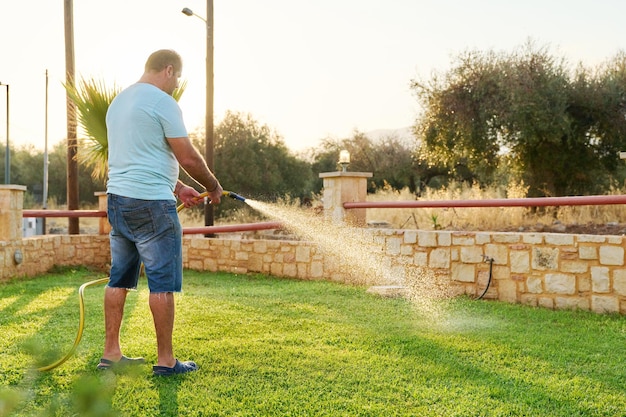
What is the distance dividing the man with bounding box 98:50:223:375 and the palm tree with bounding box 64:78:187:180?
619cm

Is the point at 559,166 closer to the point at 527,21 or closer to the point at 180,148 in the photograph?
the point at 527,21

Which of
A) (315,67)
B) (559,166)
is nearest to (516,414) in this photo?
(559,166)

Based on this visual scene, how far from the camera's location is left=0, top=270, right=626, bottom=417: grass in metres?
2.99

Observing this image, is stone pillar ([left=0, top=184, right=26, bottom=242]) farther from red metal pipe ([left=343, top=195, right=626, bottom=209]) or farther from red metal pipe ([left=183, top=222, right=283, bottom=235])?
red metal pipe ([left=343, top=195, right=626, bottom=209])

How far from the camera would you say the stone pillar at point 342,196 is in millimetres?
7789

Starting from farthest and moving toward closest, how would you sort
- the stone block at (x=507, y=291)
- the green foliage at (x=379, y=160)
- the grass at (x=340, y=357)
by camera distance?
the green foliage at (x=379, y=160) → the stone block at (x=507, y=291) → the grass at (x=340, y=357)

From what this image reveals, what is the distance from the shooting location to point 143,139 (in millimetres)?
3379

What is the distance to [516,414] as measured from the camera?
2908mm

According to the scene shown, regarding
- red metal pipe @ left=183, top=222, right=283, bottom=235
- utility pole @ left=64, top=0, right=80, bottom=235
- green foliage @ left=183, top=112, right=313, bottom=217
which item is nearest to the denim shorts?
red metal pipe @ left=183, top=222, right=283, bottom=235

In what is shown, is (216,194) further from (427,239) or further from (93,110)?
(93,110)

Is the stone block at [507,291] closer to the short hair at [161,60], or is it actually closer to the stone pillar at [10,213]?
the short hair at [161,60]

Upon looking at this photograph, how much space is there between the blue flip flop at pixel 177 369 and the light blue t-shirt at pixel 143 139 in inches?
35.6

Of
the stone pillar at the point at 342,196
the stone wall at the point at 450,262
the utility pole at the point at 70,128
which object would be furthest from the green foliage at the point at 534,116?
the utility pole at the point at 70,128

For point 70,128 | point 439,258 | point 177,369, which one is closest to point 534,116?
point 439,258
